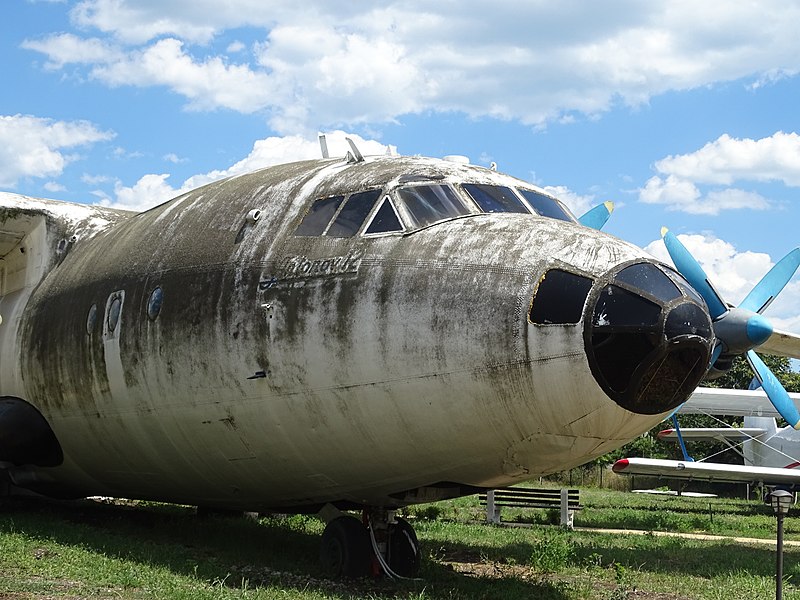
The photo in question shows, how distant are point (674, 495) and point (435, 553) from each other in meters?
30.7

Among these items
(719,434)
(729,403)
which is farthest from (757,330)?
(719,434)

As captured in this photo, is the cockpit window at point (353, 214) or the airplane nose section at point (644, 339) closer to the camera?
the airplane nose section at point (644, 339)

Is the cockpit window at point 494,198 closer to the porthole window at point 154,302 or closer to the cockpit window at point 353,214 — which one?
the cockpit window at point 353,214

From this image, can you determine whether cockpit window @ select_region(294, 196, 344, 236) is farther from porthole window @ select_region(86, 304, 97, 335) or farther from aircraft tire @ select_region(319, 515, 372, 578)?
porthole window @ select_region(86, 304, 97, 335)

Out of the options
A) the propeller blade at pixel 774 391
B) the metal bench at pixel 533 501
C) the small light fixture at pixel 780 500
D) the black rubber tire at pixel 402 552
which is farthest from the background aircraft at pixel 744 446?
the small light fixture at pixel 780 500

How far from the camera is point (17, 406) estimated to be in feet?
43.9

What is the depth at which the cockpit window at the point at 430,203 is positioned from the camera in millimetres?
9688

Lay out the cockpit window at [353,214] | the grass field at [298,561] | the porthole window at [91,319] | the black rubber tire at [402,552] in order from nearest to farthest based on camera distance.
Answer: the grass field at [298,561] < the cockpit window at [353,214] < the black rubber tire at [402,552] < the porthole window at [91,319]

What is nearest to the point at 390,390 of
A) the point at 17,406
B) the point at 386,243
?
the point at 386,243

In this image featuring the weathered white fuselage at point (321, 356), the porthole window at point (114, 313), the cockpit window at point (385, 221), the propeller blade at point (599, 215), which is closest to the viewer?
the weathered white fuselage at point (321, 356)

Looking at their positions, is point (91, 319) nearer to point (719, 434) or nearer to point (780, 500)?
point (780, 500)

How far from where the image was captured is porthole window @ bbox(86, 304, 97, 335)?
11.9m

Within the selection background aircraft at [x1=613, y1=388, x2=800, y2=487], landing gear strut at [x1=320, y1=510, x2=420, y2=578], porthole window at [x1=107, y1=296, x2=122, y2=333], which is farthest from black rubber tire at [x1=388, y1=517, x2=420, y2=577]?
background aircraft at [x1=613, y1=388, x2=800, y2=487]

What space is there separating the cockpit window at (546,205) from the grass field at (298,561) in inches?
166
